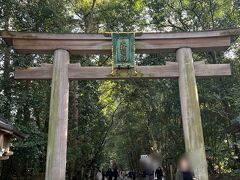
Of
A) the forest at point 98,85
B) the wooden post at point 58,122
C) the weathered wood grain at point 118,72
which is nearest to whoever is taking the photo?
the wooden post at point 58,122

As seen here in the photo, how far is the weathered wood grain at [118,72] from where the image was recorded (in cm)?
1038

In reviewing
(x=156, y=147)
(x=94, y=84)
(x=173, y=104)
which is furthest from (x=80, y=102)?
(x=156, y=147)

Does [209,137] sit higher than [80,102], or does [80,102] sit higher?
[80,102]

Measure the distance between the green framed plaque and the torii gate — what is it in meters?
0.23

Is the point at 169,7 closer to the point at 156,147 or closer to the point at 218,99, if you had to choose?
the point at 218,99

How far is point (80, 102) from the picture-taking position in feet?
57.1

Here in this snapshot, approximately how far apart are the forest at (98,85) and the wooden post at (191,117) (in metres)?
3.11

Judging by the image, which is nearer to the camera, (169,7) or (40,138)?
(40,138)

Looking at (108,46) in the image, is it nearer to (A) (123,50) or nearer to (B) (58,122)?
(A) (123,50)

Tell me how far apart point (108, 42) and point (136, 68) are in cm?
146

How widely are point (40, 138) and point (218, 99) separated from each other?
9.02m

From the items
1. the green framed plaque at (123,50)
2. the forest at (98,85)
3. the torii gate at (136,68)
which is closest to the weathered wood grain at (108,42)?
the torii gate at (136,68)

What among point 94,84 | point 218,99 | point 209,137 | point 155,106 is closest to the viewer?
point 218,99

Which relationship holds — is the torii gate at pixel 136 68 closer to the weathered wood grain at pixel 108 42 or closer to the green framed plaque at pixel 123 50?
the weathered wood grain at pixel 108 42
